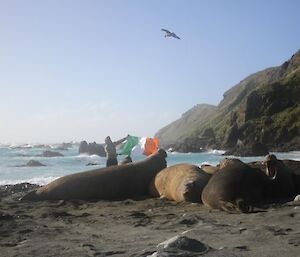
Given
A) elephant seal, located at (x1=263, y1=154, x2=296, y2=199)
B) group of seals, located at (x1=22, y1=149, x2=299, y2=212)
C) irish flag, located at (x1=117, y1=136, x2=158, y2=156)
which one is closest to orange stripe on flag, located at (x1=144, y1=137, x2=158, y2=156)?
irish flag, located at (x1=117, y1=136, x2=158, y2=156)

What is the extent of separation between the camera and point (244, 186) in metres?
9.07

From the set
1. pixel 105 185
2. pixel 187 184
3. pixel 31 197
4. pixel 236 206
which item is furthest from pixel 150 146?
pixel 236 206

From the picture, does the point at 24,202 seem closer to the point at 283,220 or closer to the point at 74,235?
the point at 74,235

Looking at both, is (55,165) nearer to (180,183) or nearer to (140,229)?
(180,183)

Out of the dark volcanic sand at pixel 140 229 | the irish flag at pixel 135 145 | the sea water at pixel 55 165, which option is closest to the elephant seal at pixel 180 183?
the dark volcanic sand at pixel 140 229

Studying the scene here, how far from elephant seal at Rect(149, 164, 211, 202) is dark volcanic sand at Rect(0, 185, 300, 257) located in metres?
0.32

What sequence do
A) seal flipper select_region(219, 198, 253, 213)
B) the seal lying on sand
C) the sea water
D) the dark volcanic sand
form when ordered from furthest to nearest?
the sea water, the seal lying on sand, seal flipper select_region(219, 198, 253, 213), the dark volcanic sand


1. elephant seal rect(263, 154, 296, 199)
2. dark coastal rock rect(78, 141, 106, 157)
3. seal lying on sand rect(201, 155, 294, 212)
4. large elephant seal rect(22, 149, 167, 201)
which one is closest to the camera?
seal lying on sand rect(201, 155, 294, 212)

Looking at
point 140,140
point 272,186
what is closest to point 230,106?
point 140,140

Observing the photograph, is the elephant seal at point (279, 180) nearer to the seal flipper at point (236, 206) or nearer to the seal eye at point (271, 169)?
the seal eye at point (271, 169)

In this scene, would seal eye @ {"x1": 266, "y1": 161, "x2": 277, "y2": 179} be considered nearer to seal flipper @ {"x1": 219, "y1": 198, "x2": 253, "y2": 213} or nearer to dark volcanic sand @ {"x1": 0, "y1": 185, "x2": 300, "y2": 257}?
dark volcanic sand @ {"x1": 0, "y1": 185, "x2": 300, "y2": 257}

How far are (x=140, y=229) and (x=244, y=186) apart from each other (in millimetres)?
2803

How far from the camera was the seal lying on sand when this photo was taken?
28.2 feet

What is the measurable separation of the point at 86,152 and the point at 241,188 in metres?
57.6
